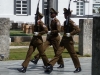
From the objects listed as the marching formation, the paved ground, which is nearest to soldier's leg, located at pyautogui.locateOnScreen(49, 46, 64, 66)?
the marching formation

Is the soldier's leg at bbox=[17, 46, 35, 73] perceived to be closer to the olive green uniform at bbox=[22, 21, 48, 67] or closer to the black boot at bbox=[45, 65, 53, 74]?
the olive green uniform at bbox=[22, 21, 48, 67]

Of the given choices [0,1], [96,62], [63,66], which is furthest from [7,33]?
[0,1]

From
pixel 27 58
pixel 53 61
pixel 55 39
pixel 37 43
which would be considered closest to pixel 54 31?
pixel 55 39

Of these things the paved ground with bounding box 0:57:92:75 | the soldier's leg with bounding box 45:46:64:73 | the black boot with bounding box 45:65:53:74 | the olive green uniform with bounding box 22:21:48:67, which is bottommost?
the paved ground with bounding box 0:57:92:75

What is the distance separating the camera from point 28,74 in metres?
12.7

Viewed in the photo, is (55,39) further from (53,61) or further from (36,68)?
(36,68)

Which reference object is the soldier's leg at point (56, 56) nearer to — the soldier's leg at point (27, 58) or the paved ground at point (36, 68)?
the paved ground at point (36, 68)

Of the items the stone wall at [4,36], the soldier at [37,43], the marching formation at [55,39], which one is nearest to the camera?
the marching formation at [55,39]

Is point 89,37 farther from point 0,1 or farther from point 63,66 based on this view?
point 0,1

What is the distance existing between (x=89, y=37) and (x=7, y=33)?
12.3 ft

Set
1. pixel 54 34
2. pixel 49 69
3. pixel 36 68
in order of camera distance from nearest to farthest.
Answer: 1. pixel 49 69
2. pixel 54 34
3. pixel 36 68

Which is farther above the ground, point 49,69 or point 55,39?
point 55,39

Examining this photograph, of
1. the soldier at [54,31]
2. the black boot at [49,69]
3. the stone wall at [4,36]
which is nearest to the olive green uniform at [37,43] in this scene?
the soldier at [54,31]

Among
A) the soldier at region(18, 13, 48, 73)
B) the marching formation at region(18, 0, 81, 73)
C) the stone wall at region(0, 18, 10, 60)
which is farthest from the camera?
the stone wall at region(0, 18, 10, 60)
